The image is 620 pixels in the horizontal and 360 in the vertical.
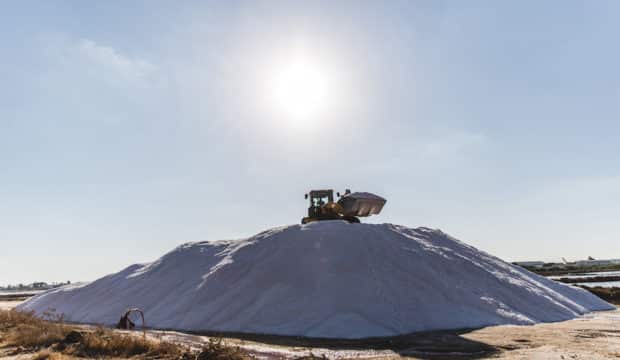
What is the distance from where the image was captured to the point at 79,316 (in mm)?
19594

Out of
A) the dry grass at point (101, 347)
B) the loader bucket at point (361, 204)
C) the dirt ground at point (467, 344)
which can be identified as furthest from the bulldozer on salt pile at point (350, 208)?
the dry grass at point (101, 347)

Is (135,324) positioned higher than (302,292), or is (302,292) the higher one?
(302,292)

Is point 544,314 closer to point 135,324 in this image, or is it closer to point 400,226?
point 400,226

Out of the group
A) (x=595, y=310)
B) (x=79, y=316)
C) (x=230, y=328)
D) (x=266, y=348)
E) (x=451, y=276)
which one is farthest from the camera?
(x=79, y=316)

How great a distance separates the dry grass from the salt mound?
163 inches

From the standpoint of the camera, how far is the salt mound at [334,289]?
523 inches

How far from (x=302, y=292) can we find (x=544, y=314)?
27.7 feet

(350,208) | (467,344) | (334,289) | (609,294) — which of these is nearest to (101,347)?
(334,289)

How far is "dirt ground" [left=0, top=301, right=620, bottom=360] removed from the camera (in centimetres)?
891

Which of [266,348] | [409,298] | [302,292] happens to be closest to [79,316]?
[302,292]

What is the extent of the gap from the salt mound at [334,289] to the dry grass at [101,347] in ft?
13.6

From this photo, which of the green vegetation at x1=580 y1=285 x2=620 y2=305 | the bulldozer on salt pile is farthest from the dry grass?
the green vegetation at x1=580 y1=285 x2=620 y2=305

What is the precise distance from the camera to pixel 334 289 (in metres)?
14.2

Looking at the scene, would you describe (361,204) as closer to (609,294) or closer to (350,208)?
(350,208)
